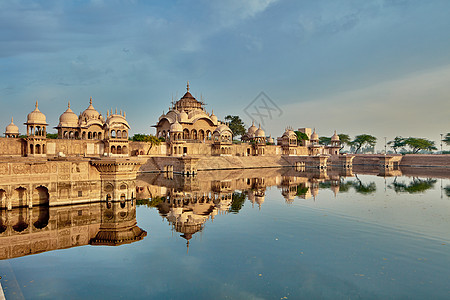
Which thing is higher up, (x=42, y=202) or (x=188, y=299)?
(x=42, y=202)

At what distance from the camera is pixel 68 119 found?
37.0 meters

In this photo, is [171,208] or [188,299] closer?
[188,299]

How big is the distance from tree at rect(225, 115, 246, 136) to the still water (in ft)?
153

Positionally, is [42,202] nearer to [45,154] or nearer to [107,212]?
[107,212]

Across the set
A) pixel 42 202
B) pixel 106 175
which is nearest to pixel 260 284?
pixel 106 175

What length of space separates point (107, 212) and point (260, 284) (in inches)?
373

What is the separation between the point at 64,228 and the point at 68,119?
A: 1148 inches

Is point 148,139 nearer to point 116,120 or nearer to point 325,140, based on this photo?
point 116,120

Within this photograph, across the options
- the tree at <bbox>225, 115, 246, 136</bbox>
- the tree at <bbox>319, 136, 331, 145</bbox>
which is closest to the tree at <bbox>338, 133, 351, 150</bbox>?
the tree at <bbox>319, 136, 331, 145</bbox>

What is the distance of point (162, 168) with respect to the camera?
35.9 m

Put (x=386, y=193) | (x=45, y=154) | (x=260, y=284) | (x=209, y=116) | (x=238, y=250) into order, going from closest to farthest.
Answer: (x=260, y=284)
(x=238, y=250)
(x=386, y=193)
(x=45, y=154)
(x=209, y=116)

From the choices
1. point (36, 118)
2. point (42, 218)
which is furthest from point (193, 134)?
point (42, 218)

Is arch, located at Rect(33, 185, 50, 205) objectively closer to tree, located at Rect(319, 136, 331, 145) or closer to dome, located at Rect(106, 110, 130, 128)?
dome, located at Rect(106, 110, 130, 128)

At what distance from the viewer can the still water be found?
697 cm
